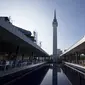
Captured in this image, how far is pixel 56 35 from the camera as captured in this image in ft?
307

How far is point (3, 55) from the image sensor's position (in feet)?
136

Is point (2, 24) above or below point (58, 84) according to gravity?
above

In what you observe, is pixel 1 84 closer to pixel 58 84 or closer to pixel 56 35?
pixel 58 84

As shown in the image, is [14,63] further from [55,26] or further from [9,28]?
[55,26]

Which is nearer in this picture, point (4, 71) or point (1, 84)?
point (1, 84)

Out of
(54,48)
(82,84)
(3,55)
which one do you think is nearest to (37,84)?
(82,84)

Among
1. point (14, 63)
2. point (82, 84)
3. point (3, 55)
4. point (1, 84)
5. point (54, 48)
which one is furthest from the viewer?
point (54, 48)

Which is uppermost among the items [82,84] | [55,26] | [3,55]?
[55,26]

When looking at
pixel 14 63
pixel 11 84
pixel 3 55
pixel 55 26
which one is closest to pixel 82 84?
pixel 11 84

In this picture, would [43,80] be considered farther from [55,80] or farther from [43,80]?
[55,80]

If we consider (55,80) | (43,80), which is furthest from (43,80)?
(55,80)

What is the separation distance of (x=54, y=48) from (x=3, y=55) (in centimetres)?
5277

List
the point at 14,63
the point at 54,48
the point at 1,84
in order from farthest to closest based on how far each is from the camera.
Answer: the point at 54,48 < the point at 14,63 < the point at 1,84

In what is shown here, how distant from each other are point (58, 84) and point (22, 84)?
2856 mm
